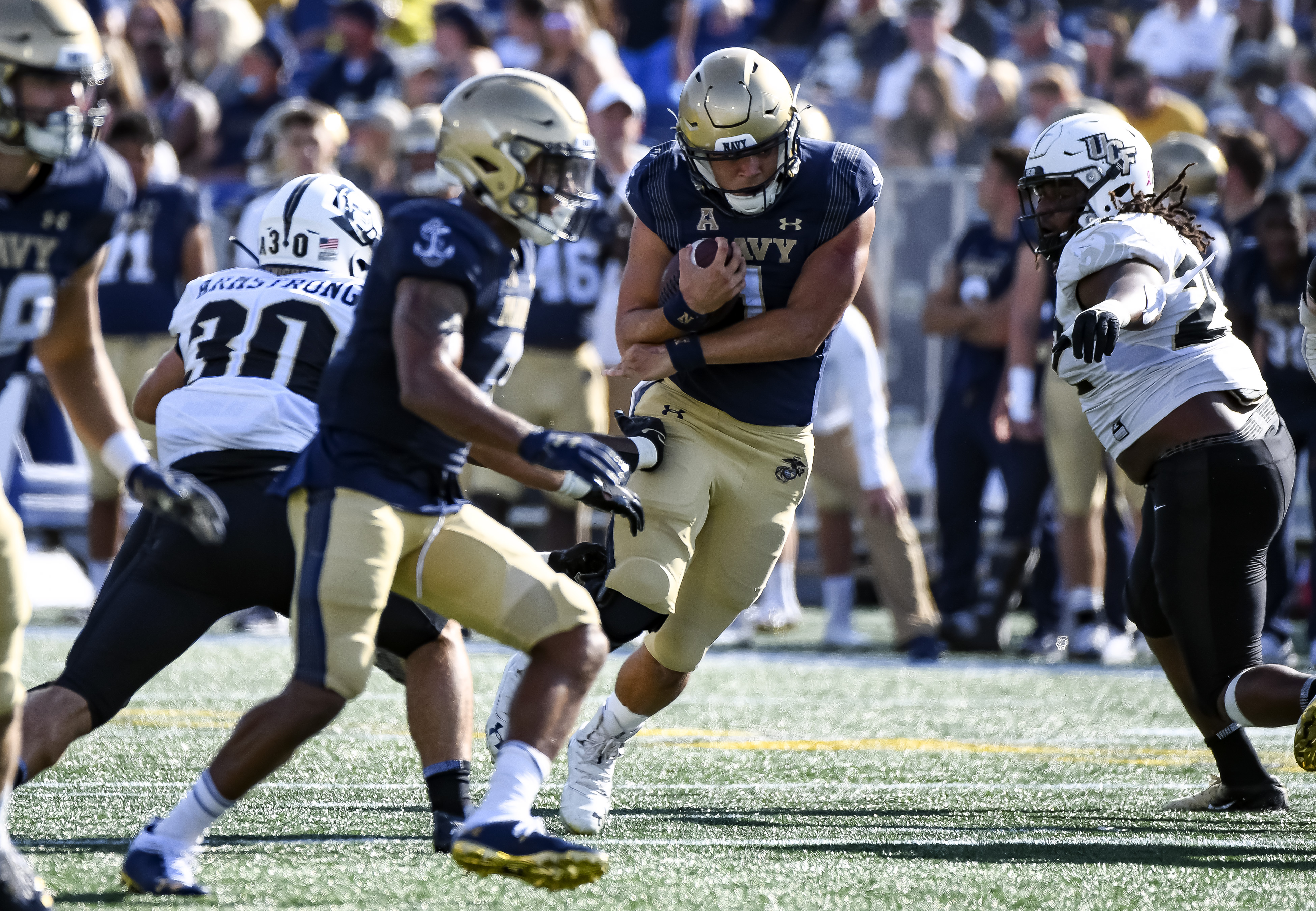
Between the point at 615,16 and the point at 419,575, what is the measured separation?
9.54 metres

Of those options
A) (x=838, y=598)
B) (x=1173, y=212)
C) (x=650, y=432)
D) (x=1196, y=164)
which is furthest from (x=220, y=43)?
(x=1173, y=212)

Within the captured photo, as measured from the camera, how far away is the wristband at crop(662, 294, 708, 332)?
442 cm

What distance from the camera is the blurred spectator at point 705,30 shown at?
12070mm

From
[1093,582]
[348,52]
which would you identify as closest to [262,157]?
[348,52]

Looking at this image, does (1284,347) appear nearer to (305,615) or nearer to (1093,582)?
(1093,582)

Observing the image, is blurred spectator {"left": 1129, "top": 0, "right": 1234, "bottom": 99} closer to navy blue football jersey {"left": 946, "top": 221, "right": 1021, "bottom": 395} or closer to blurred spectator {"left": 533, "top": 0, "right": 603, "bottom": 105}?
blurred spectator {"left": 533, "top": 0, "right": 603, "bottom": 105}

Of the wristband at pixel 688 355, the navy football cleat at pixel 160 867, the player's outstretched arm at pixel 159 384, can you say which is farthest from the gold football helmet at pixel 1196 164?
the navy football cleat at pixel 160 867

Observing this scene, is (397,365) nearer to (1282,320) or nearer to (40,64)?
(40,64)

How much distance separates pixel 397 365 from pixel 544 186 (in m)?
0.44

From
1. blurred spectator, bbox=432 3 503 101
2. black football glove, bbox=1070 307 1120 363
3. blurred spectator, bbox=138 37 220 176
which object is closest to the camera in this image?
black football glove, bbox=1070 307 1120 363

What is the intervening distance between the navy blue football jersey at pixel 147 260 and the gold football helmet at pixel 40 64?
212 inches

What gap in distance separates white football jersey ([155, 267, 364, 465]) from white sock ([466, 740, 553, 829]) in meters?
1.02

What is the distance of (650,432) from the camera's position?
14.4 ft

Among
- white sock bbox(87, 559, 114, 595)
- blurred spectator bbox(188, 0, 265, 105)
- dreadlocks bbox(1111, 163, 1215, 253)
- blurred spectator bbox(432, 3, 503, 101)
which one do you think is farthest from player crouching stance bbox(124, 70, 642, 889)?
blurred spectator bbox(188, 0, 265, 105)
